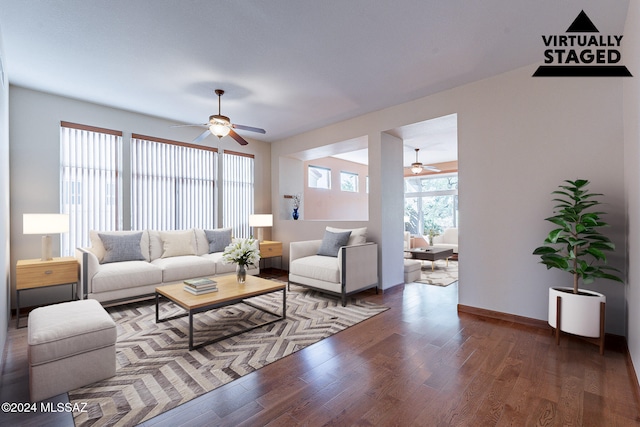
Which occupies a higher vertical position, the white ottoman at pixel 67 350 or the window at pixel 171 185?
the window at pixel 171 185

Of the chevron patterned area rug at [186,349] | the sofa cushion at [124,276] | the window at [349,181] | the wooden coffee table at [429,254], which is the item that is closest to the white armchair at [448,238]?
the wooden coffee table at [429,254]

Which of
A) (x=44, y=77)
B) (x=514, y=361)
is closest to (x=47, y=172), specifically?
(x=44, y=77)

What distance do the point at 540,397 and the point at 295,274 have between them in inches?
122

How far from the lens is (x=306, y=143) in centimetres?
568

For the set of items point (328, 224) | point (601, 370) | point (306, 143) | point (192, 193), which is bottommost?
point (601, 370)

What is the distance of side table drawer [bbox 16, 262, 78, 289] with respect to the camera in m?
3.21

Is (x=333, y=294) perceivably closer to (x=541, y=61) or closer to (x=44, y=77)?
(x=541, y=61)

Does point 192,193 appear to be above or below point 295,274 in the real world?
above

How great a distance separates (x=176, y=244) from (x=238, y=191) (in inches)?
70.8

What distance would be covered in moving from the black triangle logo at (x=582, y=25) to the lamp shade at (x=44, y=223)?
18.1ft

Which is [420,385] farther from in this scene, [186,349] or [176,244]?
[176,244]

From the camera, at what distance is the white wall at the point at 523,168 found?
268 cm

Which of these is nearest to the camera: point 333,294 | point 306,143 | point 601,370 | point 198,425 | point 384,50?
point 198,425

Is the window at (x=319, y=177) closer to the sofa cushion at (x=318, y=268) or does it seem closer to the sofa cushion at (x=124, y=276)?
the sofa cushion at (x=318, y=268)
